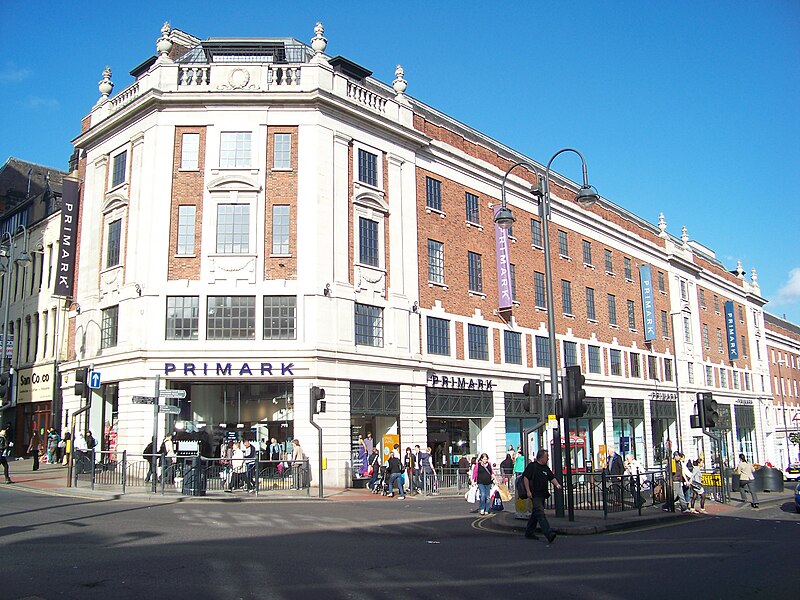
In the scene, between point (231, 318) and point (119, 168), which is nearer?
point (231, 318)

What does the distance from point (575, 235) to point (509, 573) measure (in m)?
38.6

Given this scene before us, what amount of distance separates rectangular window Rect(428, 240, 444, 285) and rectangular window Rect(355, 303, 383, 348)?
4405 millimetres

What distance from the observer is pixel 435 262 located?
35.6 m

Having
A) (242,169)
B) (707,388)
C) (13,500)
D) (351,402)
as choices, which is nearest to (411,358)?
(351,402)

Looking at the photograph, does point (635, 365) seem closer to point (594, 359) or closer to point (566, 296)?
point (594, 359)

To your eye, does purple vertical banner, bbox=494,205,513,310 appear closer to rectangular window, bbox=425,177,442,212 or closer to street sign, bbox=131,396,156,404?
rectangular window, bbox=425,177,442,212

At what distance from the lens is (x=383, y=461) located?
101 feet

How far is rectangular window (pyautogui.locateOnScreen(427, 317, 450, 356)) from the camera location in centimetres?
3453

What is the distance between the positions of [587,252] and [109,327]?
3028cm

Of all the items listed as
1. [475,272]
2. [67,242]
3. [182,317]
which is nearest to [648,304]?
[475,272]

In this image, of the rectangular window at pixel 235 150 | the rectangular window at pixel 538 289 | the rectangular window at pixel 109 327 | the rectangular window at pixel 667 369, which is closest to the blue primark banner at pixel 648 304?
the rectangular window at pixel 667 369

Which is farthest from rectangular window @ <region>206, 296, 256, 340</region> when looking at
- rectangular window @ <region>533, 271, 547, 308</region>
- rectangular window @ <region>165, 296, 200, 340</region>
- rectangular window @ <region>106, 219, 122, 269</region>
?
rectangular window @ <region>533, 271, 547, 308</region>

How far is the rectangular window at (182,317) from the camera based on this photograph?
1120 inches

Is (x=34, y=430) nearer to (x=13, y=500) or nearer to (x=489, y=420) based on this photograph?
(x=13, y=500)
